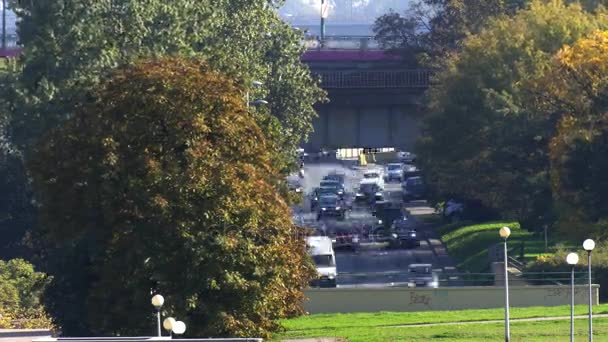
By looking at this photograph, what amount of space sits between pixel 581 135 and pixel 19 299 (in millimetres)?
19293

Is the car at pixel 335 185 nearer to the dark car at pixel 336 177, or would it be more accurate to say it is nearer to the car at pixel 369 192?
the car at pixel 369 192

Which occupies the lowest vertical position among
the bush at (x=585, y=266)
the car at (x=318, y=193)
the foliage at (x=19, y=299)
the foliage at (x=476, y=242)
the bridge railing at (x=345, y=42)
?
the car at (x=318, y=193)

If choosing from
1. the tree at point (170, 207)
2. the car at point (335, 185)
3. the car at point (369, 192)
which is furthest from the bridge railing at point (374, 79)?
the tree at point (170, 207)

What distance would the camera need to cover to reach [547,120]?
59438mm

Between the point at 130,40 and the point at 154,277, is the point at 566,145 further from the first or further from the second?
the point at 154,277

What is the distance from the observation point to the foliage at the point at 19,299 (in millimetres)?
47575

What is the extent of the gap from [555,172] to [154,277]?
26.3m

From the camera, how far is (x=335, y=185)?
332ft

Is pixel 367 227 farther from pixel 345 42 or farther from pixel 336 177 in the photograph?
pixel 345 42

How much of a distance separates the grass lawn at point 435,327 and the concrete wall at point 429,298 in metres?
2.75

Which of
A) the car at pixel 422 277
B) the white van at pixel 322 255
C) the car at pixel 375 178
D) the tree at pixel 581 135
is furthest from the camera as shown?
the car at pixel 375 178

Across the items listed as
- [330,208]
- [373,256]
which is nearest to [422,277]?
[373,256]

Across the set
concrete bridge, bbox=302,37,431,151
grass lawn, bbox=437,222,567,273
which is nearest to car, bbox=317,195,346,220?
concrete bridge, bbox=302,37,431,151

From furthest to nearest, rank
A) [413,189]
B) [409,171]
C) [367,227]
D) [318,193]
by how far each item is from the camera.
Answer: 1. [409,171]
2. [413,189]
3. [318,193]
4. [367,227]
